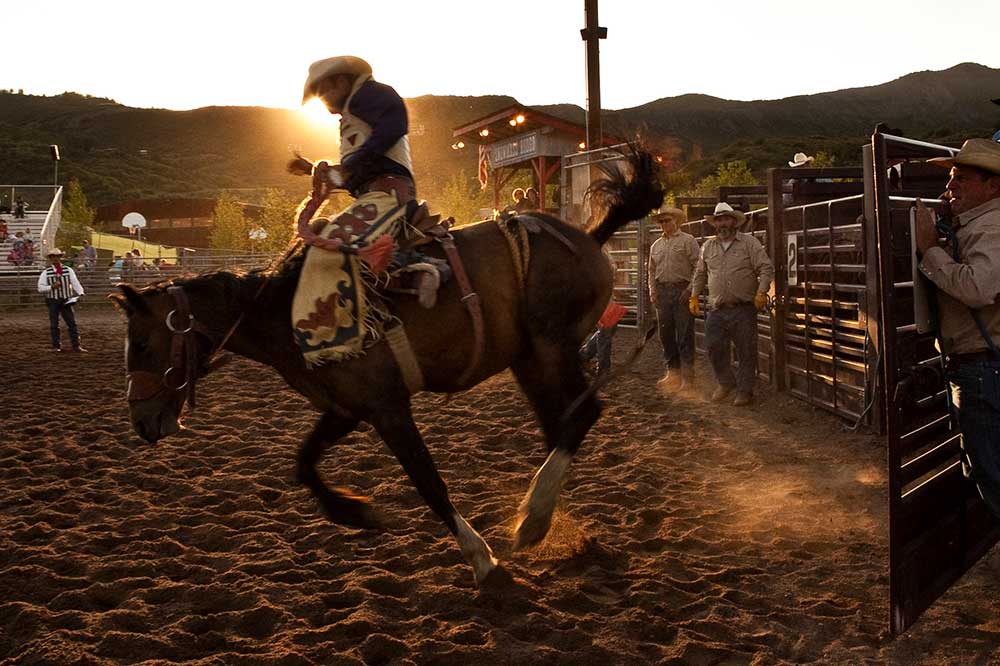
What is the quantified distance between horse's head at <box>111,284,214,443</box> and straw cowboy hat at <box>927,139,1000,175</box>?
324cm

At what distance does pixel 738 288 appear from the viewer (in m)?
7.50

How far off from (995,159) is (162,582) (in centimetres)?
395


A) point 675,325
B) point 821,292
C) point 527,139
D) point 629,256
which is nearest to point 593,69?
point 629,256

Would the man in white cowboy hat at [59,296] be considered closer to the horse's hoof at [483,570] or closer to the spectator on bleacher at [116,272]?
the horse's hoof at [483,570]

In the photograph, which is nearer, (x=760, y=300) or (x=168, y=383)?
(x=168, y=383)

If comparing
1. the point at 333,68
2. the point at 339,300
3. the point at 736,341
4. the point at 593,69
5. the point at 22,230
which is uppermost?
the point at 593,69

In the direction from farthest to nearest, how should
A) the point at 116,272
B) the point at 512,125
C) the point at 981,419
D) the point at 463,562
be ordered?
the point at 116,272
the point at 512,125
the point at 463,562
the point at 981,419

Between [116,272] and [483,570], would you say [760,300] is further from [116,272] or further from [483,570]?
[116,272]

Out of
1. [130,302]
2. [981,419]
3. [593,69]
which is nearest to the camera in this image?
→ [981,419]

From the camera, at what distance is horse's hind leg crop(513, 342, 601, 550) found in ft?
11.4

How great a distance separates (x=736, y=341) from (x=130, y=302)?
5.79 meters

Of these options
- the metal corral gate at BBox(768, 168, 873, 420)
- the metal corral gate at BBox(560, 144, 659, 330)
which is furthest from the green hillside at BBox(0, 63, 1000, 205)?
the metal corral gate at BBox(768, 168, 873, 420)

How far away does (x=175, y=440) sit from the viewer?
21.2ft

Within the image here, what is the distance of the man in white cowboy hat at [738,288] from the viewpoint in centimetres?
745
